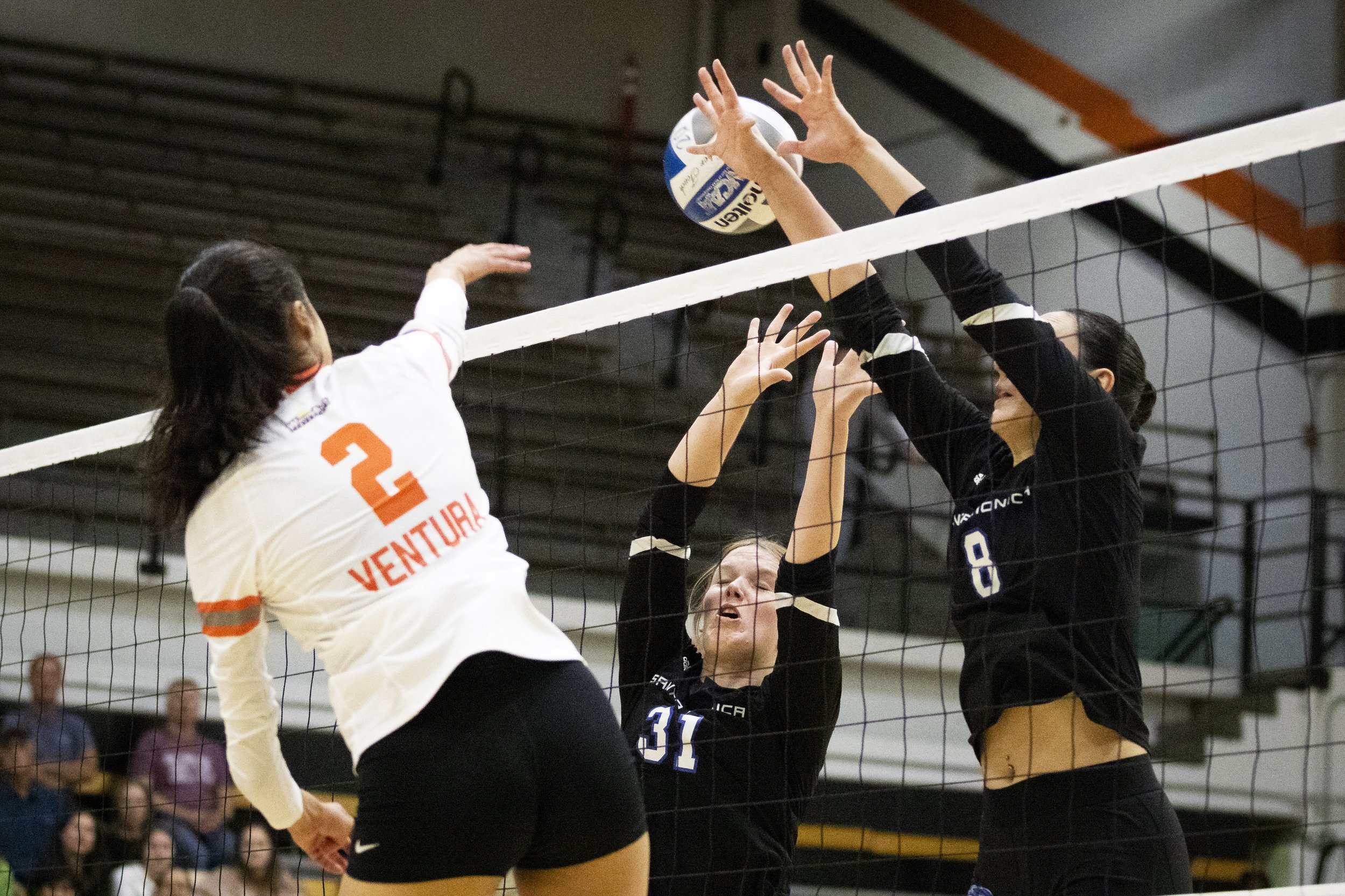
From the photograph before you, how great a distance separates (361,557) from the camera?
2.09m

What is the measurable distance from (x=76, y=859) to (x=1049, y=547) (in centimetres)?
455

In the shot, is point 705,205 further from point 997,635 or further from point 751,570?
point 997,635

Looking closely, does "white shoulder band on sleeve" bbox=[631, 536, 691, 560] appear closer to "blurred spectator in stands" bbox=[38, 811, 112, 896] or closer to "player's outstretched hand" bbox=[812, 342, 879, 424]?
"player's outstretched hand" bbox=[812, 342, 879, 424]

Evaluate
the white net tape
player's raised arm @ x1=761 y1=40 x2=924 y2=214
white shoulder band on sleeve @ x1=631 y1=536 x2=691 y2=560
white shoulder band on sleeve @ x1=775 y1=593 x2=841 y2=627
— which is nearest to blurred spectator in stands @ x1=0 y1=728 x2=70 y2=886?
the white net tape

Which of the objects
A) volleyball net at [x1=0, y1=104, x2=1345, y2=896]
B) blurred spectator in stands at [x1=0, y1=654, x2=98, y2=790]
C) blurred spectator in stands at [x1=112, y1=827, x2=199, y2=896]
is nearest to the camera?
blurred spectator in stands at [x1=112, y1=827, x2=199, y2=896]

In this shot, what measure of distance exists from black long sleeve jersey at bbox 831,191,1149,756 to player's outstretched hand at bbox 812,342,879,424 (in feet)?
1.34

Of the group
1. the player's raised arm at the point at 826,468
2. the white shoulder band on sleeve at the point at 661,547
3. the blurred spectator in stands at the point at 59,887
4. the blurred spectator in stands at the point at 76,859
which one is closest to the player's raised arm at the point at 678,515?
the white shoulder band on sleeve at the point at 661,547

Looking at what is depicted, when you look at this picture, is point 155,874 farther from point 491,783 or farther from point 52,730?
point 491,783

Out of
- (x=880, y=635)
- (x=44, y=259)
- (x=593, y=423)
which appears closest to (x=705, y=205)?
(x=880, y=635)

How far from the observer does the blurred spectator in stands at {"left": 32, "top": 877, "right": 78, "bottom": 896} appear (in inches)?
235

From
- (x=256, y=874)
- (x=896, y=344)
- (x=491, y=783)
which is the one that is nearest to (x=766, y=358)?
(x=896, y=344)

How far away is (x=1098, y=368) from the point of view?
2.76 m

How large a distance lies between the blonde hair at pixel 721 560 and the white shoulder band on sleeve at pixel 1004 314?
0.87m

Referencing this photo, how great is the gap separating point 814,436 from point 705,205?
0.74 m
